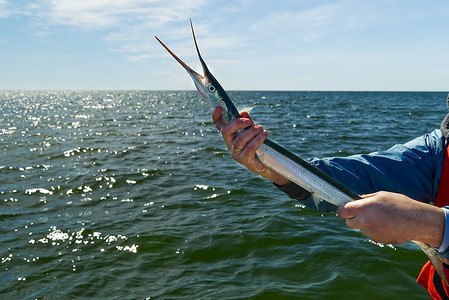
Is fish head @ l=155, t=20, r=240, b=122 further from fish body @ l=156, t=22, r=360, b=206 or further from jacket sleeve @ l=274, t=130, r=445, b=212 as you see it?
jacket sleeve @ l=274, t=130, r=445, b=212

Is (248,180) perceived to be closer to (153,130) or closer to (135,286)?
(135,286)

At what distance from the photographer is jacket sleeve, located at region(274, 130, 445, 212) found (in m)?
2.81

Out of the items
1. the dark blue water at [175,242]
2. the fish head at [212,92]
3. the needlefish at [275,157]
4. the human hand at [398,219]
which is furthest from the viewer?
the dark blue water at [175,242]

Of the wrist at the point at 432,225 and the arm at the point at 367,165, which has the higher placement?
the arm at the point at 367,165

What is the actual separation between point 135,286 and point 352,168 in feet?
13.6

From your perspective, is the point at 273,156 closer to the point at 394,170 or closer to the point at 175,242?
the point at 394,170

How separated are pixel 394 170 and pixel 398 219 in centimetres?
101

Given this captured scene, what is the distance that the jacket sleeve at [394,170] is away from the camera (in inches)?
111

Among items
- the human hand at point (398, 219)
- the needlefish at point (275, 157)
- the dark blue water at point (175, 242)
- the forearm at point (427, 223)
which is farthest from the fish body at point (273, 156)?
the dark blue water at point (175, 242)

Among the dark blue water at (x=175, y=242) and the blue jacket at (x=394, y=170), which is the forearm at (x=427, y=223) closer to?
the blue jacket at (x=394, y=170)

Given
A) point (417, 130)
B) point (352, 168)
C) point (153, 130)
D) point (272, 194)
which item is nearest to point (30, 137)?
point (153, 130)

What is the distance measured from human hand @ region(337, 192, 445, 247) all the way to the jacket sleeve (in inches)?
30.2

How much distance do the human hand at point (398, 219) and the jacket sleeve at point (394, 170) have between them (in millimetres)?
767

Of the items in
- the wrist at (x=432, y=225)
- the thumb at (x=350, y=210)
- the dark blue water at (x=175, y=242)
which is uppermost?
the thumb at (x=350, y=210)
